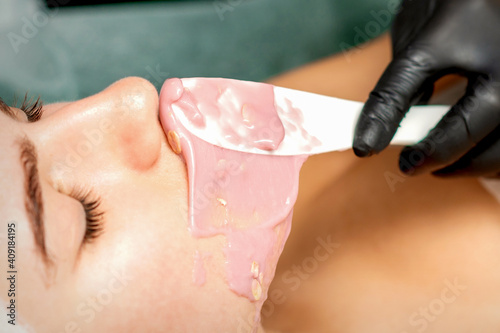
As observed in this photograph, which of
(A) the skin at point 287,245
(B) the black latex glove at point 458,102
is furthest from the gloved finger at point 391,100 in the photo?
(A) the skin at point 287,245

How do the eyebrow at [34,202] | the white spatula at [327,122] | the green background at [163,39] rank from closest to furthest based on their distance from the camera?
the eyebrow at [34,202] < the white spatula at [327,122] < the green background at [163,39]

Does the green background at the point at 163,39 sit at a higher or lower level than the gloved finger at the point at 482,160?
lower

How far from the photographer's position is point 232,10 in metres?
1.52

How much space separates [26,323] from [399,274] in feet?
2.43

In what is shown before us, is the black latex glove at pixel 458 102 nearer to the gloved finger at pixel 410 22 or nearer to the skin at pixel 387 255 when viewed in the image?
the gloved finger at pixel 410 22

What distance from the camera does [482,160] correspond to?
86cm

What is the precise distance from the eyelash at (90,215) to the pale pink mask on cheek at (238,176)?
0.43ft

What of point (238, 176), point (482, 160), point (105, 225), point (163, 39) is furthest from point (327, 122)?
point (163, 39)

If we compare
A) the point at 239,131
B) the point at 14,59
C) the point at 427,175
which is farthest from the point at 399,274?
the point at 14,59

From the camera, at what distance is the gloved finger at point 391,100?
79cm

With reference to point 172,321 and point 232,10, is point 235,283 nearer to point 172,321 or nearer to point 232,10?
point 172,321

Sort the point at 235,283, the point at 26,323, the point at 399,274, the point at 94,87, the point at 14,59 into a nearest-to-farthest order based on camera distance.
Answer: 1. the point at 26,323
2. the point at 235,283
3. the point at 399,274
4. the point at 14,59
5. the point at 94,87

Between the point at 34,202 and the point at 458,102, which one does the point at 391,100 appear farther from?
the point at 34,202

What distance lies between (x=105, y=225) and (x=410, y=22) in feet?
2.50
